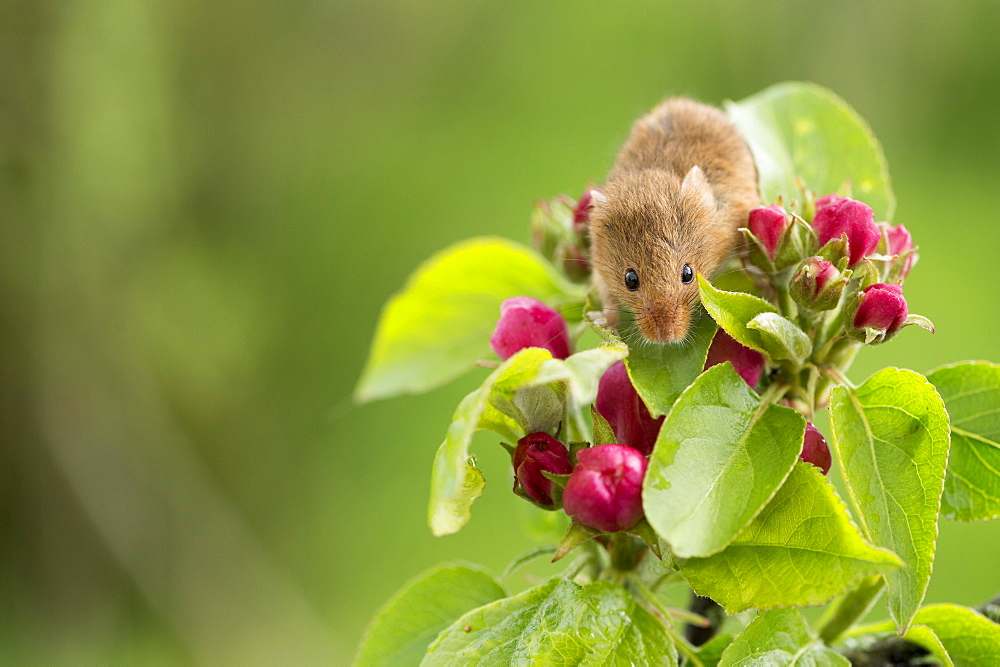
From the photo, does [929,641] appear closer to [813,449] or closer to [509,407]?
[813,449]

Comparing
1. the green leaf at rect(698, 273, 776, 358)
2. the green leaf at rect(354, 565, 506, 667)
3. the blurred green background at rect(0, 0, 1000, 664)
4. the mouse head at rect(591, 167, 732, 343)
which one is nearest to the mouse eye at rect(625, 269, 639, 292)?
the mouse head at rect(591, 167, 732, 343)

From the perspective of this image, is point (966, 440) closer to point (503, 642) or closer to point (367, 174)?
point (503, 642)

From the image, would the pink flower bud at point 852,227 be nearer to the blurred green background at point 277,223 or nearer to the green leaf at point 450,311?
the green leaf at point 450,311

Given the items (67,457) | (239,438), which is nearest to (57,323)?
(67,457)

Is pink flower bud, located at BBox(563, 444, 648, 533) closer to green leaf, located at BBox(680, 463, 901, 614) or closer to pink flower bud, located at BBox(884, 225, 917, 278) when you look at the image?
green leaf, located at BBox(680, 463, 901, 614)

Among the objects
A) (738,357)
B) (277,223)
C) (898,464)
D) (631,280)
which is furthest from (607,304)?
(277,223)

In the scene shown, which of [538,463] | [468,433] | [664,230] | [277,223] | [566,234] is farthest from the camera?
[277,223]
